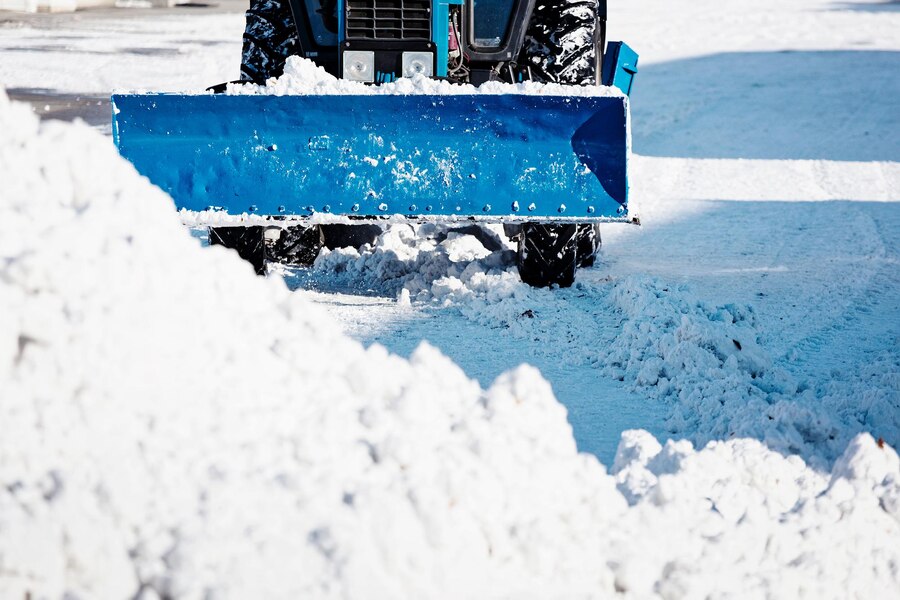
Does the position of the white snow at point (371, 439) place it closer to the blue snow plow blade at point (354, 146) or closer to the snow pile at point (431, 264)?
the snow pile at point (431, 264)

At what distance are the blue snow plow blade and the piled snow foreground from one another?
85.7 inches

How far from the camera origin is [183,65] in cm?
1473

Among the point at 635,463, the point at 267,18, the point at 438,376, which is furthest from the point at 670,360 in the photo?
the point at 267,18

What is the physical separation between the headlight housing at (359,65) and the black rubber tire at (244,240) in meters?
0.98

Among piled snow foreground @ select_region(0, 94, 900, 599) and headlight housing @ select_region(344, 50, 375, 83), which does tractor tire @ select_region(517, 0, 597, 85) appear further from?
piled snow foreground @ select_region(0, 94, 900, 599)

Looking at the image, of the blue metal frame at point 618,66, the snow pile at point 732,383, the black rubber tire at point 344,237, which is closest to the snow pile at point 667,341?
the snow pile at point 732,383

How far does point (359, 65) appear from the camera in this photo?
21.7 ft

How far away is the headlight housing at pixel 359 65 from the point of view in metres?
6.61

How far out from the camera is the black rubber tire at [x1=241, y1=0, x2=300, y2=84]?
7184 mm

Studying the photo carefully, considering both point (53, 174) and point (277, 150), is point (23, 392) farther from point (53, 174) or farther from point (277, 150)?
point (277, 150)

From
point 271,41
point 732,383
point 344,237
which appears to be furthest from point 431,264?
point 732,383

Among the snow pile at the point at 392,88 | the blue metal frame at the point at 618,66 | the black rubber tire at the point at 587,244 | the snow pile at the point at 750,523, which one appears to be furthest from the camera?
the blue metal frame at the point at 618,66

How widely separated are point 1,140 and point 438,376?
4.70ft

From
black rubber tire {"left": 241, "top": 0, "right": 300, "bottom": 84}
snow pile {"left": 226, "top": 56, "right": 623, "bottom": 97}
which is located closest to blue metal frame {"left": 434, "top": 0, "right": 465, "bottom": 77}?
snow pile {"left": 226, "top": 56, "right": 623, "bottom": 97}
